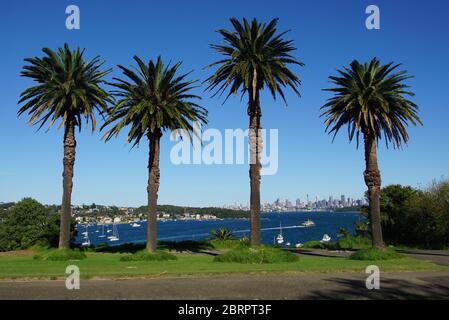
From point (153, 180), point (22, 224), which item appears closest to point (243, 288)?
point (153, 180)

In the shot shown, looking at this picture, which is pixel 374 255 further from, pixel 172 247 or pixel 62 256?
pixel 62 256

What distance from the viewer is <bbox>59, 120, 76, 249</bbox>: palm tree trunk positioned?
32.7m

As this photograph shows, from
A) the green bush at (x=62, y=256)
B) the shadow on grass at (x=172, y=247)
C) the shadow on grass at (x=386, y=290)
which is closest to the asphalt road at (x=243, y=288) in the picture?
the shadow on grass at (x=386, y=290)

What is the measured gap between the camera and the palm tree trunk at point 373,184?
98.7 ft

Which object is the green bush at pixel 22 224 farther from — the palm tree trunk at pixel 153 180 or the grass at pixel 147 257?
the grass at pixel 147 257

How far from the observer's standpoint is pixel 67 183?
110ft

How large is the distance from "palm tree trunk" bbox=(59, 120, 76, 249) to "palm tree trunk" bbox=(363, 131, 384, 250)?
22022mm

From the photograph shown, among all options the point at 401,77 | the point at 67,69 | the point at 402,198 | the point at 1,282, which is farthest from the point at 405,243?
the point at 1,282

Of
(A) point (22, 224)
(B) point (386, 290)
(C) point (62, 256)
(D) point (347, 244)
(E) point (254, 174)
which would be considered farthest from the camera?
(A) point (22, 224)

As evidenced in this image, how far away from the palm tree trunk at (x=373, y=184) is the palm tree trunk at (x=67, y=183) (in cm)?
2202

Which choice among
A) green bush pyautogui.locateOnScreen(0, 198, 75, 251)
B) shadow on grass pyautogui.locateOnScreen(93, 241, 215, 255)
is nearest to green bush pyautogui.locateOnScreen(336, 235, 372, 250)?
shadow on grass pyautogui.locateOnScreen(93, 241, 215, 255)

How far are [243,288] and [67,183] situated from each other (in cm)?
2205
